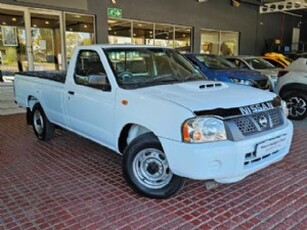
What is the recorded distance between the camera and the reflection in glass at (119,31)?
11891 mm

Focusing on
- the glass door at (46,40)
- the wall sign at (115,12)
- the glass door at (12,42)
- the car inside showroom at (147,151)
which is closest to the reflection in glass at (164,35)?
the wall sign at (115,12)

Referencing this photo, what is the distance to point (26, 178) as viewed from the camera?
410 centimetres

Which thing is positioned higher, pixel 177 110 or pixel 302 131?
pixel 177 110

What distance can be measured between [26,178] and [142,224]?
1978 mm

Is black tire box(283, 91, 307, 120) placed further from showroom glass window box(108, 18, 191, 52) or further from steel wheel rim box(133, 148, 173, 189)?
showroom glass window box(108, 18, 191, 52)

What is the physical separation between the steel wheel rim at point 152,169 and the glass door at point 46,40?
7.52 m

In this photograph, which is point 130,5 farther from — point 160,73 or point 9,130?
point 160,73

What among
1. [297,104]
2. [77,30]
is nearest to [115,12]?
[77,30]

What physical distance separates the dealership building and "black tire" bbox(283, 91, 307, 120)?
7.02m

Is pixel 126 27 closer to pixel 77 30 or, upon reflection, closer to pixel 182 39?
pixel 77 30

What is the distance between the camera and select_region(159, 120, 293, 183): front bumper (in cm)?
288

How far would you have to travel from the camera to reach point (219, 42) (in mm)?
16531

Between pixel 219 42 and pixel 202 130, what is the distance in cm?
1454

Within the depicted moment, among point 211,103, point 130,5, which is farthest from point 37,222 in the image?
point 130,5
